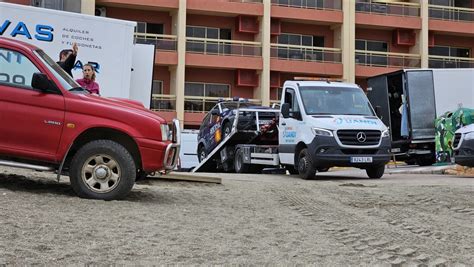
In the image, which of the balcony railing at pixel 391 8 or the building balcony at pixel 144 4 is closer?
the building balcony at pixel 144 4

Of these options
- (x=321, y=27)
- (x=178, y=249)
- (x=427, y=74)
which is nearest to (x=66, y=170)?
(x=178, y=249)

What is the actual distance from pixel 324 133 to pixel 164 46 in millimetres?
22570

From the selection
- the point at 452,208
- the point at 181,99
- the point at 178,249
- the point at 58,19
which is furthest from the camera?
the point at 181,99

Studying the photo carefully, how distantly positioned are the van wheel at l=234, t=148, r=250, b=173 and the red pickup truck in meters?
8.76

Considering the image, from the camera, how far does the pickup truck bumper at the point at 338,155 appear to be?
13.2m

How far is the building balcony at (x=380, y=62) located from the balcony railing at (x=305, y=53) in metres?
1.45

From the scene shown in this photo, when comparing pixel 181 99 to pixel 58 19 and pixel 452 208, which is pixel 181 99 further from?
pixel 452 208

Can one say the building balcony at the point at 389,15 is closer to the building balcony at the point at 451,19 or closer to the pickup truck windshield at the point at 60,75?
the building balcony at the point at 451,19

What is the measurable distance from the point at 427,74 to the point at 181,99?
58.4ft

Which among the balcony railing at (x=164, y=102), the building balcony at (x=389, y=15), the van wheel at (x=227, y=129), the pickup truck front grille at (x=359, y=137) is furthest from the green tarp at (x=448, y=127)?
the building balcony at (x=389, y=15)

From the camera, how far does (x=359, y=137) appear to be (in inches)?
530

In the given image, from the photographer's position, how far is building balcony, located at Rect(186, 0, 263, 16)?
113 feet

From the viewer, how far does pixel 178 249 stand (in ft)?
17.7

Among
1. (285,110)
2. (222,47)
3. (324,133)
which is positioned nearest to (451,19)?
(222,47)
